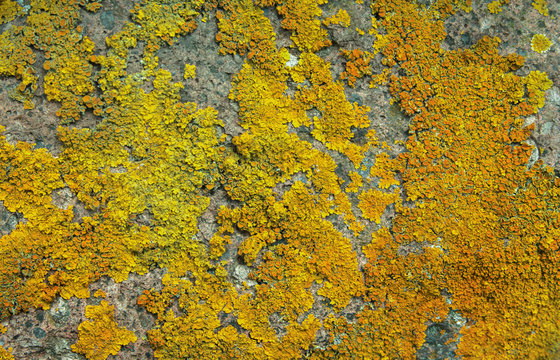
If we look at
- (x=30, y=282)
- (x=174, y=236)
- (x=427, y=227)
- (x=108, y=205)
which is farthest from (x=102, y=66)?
(x=427, y=227)

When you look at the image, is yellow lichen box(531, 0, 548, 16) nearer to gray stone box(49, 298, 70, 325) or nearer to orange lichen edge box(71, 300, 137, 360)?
orange lichen edge box(71, 300, 137, 360)

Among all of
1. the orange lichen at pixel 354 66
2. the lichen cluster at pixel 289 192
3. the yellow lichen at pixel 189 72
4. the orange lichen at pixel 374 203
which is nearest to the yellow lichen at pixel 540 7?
the lichen cluster at pixel 289 192

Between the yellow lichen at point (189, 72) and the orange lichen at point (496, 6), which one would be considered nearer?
the yellow lichen at point (189, 72)

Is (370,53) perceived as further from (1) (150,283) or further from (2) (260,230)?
(1) (150,283)

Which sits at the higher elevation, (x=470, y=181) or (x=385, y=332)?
(x=470, y=181)

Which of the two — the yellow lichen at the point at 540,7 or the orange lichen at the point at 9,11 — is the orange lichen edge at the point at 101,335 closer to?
the orange lichen at the point at 9,11

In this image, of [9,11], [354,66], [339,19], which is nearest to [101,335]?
[9,11]

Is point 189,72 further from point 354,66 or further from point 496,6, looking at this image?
point 496,6
